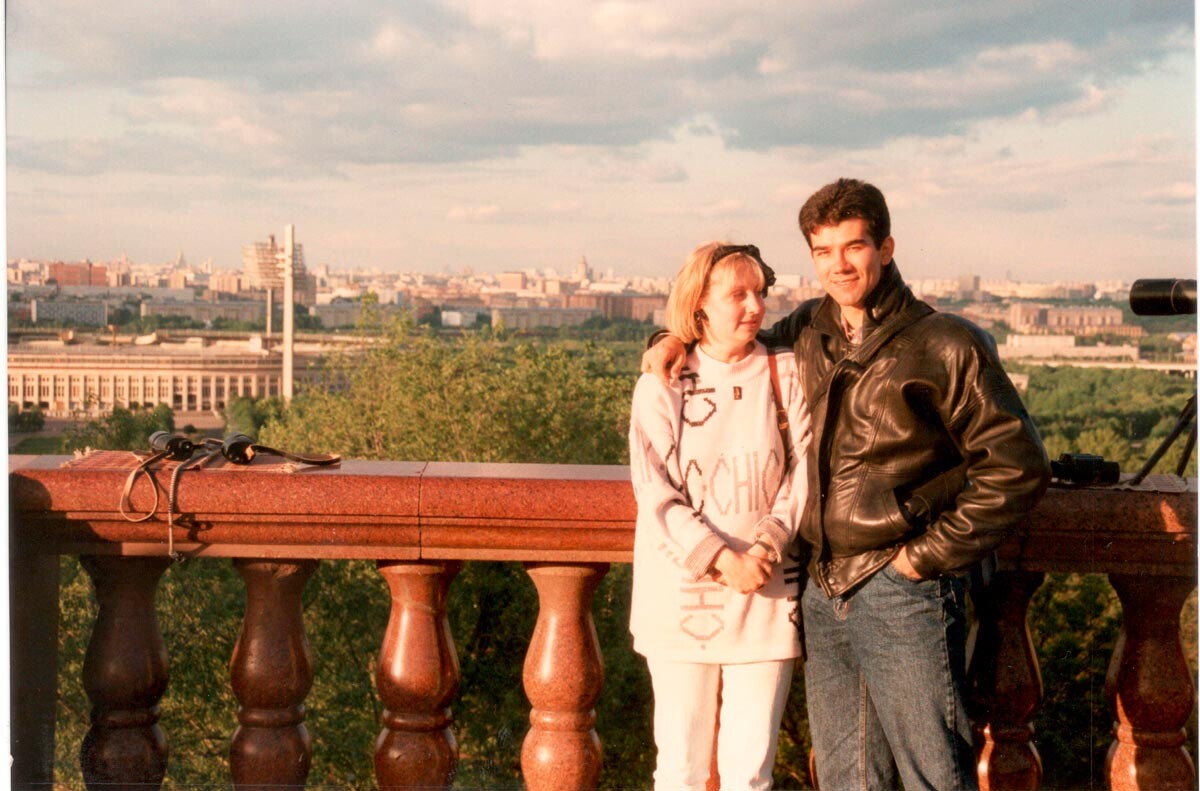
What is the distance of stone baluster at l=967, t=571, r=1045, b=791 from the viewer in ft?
9.25

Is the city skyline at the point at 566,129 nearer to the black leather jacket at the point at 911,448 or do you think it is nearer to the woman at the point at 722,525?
the woman at the point at 722,525

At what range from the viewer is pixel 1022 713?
2.84m

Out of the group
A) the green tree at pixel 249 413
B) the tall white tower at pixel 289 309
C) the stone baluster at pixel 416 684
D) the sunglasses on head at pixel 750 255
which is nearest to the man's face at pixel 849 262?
the sunglasses on head at pixel 750 255

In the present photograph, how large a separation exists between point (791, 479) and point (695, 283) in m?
0.43

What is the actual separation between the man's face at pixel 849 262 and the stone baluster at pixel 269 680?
3.93 feet

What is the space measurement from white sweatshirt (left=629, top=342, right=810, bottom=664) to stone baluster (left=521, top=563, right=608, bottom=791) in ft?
0.52

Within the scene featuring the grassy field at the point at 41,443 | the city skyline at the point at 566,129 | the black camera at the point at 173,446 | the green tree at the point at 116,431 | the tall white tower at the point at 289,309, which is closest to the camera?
the black camera at the point at 173,446

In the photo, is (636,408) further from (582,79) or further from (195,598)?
(582,79)

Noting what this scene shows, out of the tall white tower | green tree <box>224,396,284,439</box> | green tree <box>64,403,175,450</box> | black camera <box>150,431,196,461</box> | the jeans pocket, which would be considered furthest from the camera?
the tall white tower

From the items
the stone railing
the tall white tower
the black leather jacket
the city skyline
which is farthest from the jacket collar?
the city skyline

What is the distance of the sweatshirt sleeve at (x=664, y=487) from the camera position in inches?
102

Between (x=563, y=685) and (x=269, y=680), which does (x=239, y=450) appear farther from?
(x=563, y=685)

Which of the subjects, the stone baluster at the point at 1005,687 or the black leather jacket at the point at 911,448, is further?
the stone baluster at the point at 1005,687

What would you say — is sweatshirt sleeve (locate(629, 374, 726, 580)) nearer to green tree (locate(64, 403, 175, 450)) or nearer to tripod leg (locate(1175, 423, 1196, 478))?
tripod leg (locate(1175, 423, 1196, 478))
